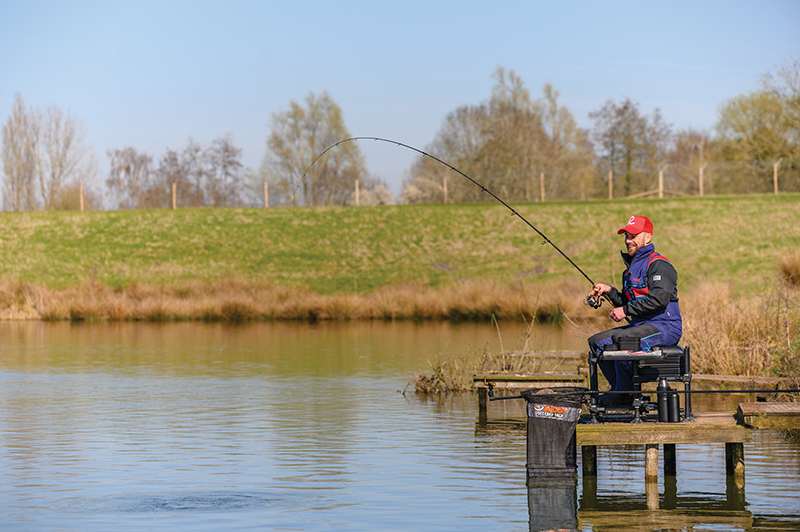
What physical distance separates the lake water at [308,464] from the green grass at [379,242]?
78.2ft

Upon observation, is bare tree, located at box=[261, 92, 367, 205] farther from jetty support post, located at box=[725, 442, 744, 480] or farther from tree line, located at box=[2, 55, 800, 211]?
Result: jetty support post, located at box=[725, 442, 744, 480]

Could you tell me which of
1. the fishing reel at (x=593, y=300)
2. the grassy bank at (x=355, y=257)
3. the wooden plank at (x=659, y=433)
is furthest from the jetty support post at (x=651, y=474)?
the grassy bank at (x=355, y=257)

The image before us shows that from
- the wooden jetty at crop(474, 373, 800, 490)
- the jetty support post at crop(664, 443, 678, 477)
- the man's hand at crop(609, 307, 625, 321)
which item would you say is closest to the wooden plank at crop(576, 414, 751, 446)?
the wooden jetty at crop(474, 373, 800, 490)

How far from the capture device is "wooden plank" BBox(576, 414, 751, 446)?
27.8ft

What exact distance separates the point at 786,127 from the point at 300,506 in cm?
5509

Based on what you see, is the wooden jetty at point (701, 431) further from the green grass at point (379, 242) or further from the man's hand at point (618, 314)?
the green grass at point (379, 242)

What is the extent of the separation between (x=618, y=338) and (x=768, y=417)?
5.31ft

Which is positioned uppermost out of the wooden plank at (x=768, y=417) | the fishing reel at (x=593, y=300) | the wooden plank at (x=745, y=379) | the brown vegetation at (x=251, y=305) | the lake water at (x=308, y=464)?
the fishing reel at (x=593, y=300)

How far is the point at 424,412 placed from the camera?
14406 mm

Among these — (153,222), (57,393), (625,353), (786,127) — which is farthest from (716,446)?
(786,127)

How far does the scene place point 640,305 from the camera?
28.0 ft

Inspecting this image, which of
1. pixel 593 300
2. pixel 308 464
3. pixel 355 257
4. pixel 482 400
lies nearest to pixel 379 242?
pixel 355 257

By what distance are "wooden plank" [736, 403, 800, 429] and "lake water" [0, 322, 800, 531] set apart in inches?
26.2

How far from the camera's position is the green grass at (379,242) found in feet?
140
